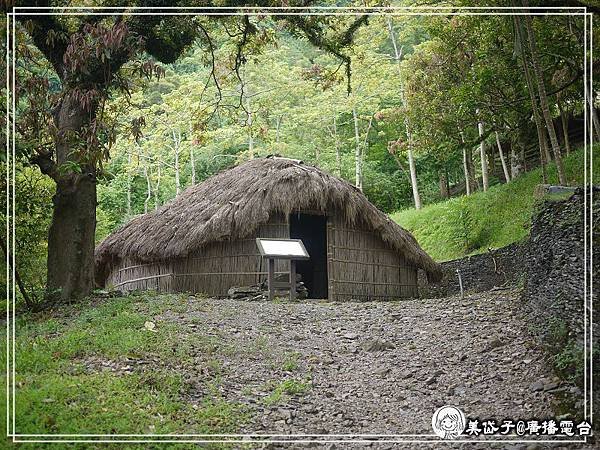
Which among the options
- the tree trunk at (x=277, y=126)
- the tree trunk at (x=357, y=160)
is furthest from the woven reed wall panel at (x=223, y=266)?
the tree trunk at (x=277, y=126)

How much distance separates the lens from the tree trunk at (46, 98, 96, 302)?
8992 millimetres

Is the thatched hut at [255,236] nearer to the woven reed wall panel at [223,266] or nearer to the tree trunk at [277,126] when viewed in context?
the woven reed wall panel at [223,266]

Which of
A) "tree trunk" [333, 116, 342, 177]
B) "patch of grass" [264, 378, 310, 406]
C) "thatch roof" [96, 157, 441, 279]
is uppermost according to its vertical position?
"tree trunk" [333, 116, 342, 177]

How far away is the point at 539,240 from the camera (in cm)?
700

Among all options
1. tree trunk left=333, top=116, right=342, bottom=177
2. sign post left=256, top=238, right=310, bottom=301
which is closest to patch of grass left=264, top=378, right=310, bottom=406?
sign post left=256, top=238, right=310, bottom=301

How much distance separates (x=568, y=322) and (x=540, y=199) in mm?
2062

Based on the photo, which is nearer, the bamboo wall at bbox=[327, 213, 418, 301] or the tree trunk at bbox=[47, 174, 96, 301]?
the tree trunk at bbox=[47, 174, 96, 301]

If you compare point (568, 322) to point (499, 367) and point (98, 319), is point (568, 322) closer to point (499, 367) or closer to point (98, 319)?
point (499, 367)

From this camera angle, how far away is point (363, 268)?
559 inches

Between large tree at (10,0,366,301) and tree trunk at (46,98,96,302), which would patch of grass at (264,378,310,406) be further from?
tree trunk at (46,98,96,302)

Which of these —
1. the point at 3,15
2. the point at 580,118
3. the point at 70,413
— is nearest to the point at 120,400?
the point at 70,413

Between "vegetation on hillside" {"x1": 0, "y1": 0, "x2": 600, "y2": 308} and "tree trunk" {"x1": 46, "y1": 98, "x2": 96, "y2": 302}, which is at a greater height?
"vegetation on hillside" {"x1": 0, "y1": 0, "x2": 600, "y2": 308}

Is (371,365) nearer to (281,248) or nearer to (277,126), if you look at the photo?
(281,248)

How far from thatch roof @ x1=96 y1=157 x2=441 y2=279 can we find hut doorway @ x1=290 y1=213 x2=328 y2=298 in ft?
7.74
